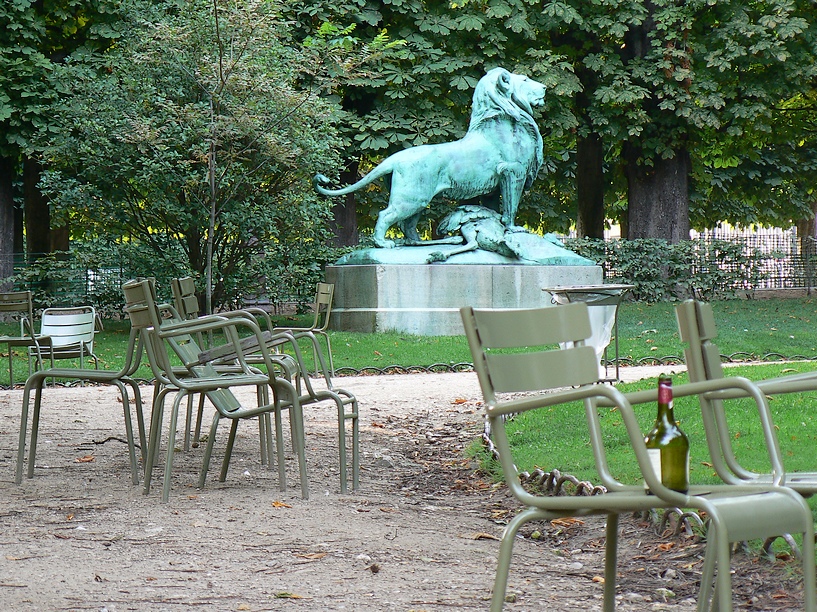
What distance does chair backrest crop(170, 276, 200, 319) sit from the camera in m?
7.01

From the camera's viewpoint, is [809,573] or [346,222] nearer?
[809,573]

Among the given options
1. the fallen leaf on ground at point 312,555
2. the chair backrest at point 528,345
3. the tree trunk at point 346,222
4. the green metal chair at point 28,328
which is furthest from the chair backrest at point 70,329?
the tree trunk at point 346,222

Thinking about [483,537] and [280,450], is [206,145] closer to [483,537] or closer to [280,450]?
[280,450]

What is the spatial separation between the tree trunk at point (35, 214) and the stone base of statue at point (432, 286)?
8.72 meters

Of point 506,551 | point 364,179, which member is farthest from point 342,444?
point 364,179

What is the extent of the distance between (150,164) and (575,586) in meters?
13.3

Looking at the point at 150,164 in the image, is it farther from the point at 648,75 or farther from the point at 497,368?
the point at 497,368

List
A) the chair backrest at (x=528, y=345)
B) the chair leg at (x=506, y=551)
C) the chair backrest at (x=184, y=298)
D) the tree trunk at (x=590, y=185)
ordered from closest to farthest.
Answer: the chair leg at (x=506, y=551) → the chair backrest at (x=528, y=345) → the chair backrest at (x=184, y=298) → the tree trunk at (x=590, y=185)

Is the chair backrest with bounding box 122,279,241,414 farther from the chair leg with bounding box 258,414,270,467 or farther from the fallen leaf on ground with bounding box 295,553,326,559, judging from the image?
the fallen leaf on ground with bounding box 295,553,326,559

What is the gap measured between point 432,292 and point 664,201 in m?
8.56

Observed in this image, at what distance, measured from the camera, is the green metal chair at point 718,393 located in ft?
10.6

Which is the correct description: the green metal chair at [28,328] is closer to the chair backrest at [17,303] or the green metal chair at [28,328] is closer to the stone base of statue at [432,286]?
the chair backrest at [17,303]

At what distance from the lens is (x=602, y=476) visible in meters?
3.18

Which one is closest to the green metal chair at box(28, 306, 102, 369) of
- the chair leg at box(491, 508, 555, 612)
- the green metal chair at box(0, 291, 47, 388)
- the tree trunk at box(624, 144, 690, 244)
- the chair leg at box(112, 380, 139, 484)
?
the green metal chair at box(0, 291, 47, 388)
